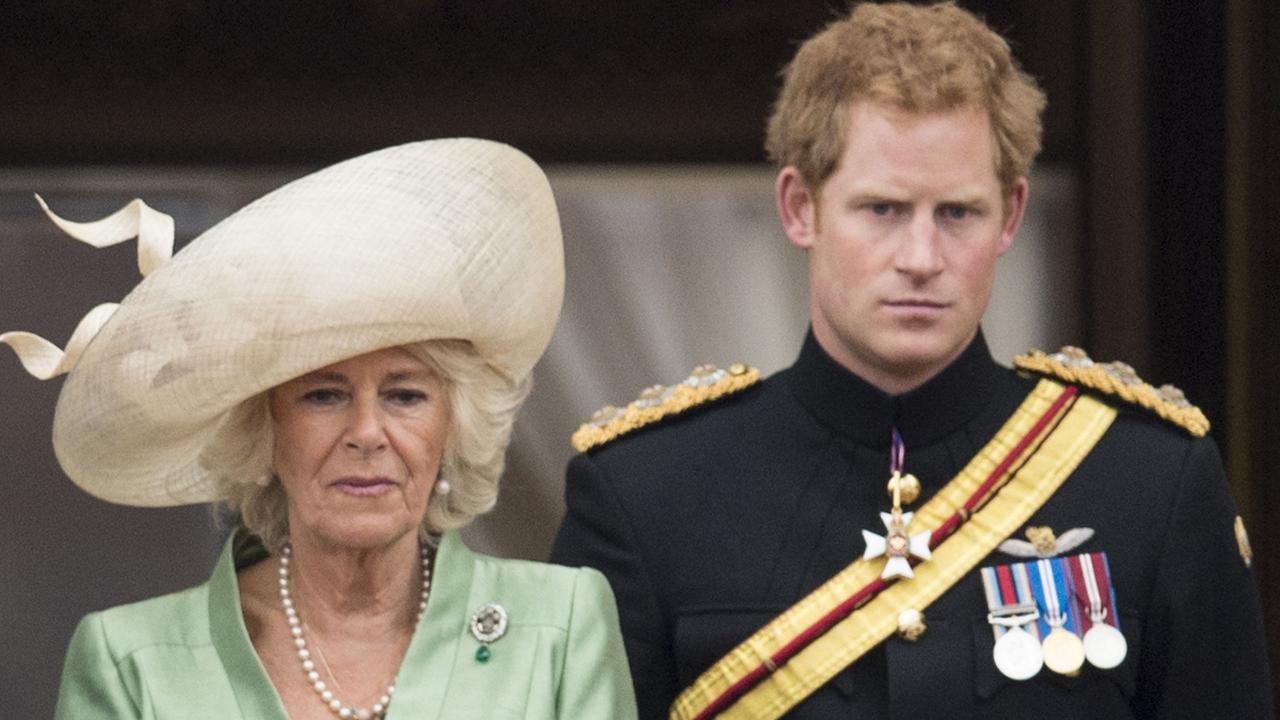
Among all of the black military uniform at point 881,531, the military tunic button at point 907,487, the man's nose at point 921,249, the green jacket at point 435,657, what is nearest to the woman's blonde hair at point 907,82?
the man's nose at point 921,249

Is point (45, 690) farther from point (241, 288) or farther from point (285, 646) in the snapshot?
point (241, 288)

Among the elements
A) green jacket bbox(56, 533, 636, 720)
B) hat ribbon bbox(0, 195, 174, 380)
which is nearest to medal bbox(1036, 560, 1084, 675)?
green jacket bbox(56, 533, 636, 720)

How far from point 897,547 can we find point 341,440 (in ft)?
2.49

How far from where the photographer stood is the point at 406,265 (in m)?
3.13

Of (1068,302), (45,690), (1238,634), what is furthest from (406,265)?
(1068,302)

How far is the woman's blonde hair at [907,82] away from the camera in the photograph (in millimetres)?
3566

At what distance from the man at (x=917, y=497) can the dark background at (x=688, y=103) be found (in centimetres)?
105

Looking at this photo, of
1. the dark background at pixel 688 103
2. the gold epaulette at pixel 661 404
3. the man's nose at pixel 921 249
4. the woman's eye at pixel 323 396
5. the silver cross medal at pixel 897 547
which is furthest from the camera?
the dark background at pixel 688 103

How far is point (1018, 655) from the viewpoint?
3.55 m

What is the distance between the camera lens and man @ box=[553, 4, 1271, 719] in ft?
11.6

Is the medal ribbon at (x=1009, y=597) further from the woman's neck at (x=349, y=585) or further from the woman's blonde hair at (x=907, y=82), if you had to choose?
the woman's neck at (x=349, y=585)

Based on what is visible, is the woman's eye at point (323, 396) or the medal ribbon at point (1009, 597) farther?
the medal ribbon at point (1009, 597)

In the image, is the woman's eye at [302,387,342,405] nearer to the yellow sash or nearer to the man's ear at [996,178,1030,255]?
the yellow sash

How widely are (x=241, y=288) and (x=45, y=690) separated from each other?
1403 millimetres
